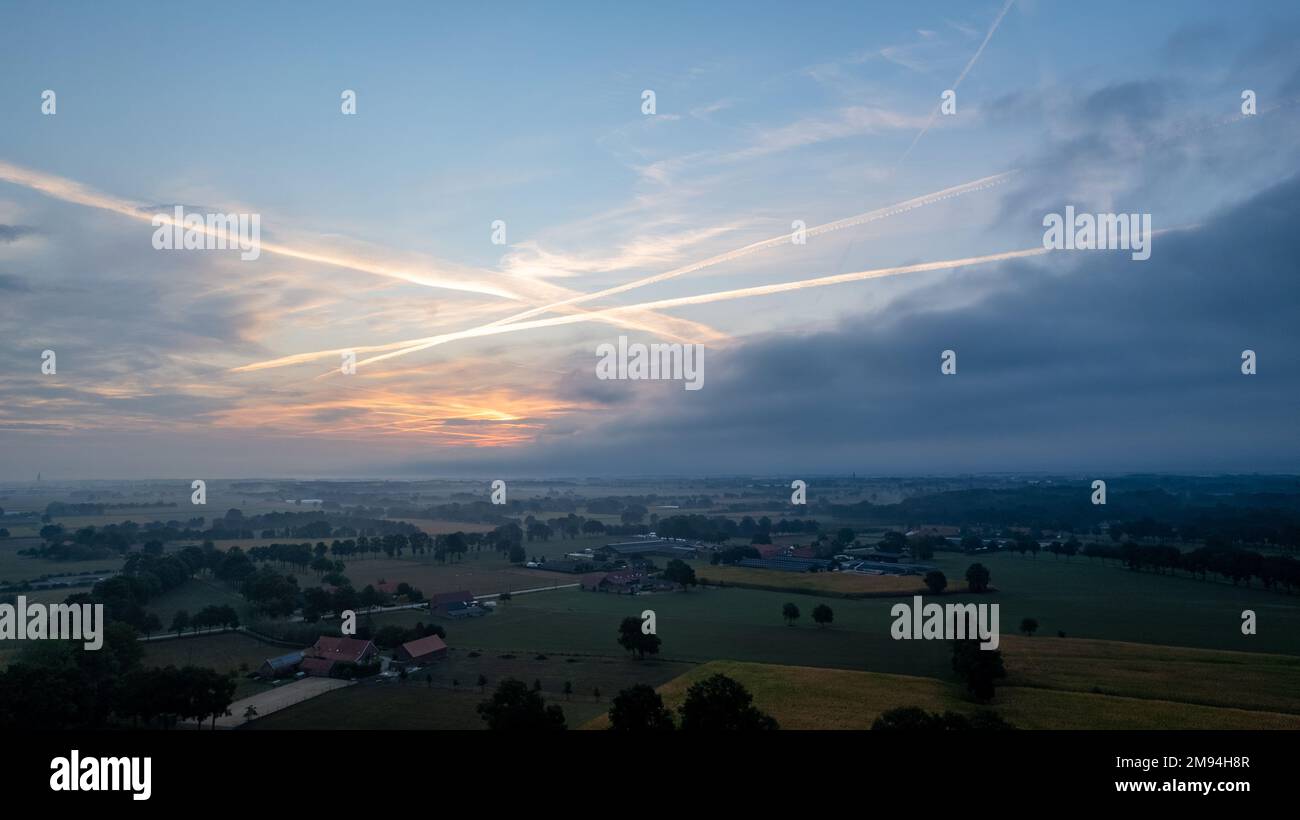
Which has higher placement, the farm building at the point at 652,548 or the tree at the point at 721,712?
the tree at the point at 721,712

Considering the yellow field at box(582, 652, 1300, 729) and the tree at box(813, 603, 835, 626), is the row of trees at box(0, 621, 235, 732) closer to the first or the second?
the yellow field at box(582, 652, 1300, 729)

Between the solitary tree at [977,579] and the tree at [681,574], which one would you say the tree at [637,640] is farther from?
the solitary tree at [977,579]

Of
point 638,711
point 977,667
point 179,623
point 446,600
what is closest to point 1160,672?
point 977,667

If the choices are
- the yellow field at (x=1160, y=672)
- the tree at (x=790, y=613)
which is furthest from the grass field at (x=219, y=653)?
the yellow field at (x=1160, y=672)

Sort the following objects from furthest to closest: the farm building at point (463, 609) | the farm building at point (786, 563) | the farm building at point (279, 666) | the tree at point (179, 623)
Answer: the farm building at point (786, 563) → the farm building at point (463, 609) → the tree at point (179, 623) → the farm building at point (279, 666)

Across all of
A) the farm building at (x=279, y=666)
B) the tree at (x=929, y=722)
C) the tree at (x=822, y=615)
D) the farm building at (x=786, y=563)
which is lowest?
the farm building at (x=786, y=563)

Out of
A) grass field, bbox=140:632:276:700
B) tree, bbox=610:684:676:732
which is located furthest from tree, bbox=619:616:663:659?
grass field, bbox=140:632:276:700

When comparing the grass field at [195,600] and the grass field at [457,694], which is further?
the grass field at [195,600]
